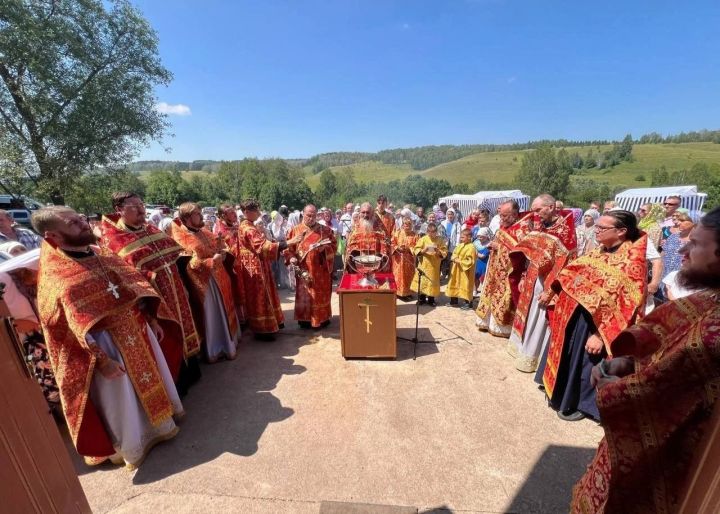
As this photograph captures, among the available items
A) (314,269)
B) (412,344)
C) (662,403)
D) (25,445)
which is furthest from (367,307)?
(25,445)

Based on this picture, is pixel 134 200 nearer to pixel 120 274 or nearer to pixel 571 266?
pixel 120 274

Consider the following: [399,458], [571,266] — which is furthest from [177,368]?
[571,266]

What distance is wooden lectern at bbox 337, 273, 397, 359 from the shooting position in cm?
452

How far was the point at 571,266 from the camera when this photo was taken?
11.1 feet

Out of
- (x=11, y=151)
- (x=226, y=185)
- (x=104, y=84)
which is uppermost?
(x=104, y=84)

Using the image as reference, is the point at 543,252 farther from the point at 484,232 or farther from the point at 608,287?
the point at 484,232

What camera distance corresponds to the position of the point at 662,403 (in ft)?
4.79

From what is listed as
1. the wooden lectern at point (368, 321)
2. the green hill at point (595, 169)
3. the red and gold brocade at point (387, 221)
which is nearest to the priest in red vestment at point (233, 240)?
the wooden lectern at point (368, 321)

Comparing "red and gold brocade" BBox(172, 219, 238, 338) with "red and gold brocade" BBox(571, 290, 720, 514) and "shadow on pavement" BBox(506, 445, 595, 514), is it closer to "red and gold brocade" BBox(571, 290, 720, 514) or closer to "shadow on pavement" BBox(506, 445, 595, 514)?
"shadow on pavement" BBox(506, 445, 595, 514)

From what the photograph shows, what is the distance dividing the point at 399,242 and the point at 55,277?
6050 millimetres

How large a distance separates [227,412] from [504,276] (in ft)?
13.9

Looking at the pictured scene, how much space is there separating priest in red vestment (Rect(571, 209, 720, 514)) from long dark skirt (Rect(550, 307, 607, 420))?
170 cm

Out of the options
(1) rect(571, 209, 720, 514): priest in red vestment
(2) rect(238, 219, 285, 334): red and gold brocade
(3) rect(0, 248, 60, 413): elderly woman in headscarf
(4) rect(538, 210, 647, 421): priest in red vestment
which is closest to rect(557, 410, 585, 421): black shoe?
(4) rect(538, 210, 647, 421): priest in red vestment

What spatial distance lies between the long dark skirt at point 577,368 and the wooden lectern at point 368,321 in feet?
6.65
